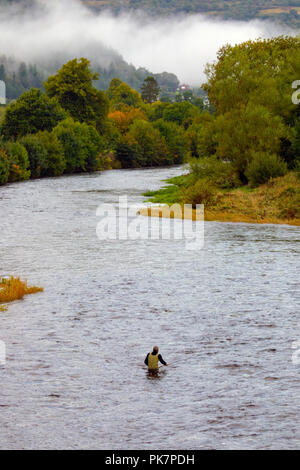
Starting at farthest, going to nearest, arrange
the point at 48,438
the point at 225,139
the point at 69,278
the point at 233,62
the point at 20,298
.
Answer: the point at 233,62 → the point at 225,139 → the point at 69,278 → the point at 20,298 → the point at 48,438

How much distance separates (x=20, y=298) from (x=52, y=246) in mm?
11364

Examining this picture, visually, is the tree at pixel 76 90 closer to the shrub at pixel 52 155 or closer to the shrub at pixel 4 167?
the shrub at pixel 52 155

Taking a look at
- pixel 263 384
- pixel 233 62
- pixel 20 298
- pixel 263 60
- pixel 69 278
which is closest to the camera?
pixel 263 384

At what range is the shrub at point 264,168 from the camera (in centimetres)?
5966

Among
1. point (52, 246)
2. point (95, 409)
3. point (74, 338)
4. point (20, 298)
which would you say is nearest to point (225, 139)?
point (52, 246)

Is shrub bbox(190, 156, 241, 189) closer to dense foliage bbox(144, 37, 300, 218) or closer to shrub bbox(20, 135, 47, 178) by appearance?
dense foliage bbox(144, 37, 300, 218)

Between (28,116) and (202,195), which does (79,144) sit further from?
(202,195)

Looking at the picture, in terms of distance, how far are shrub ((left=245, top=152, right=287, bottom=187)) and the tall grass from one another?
120 feet

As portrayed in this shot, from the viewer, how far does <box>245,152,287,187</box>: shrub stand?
59.7m

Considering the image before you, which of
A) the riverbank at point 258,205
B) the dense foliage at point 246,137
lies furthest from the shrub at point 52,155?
the riverbank at point 258,205

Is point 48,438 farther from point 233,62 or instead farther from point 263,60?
point 263,60

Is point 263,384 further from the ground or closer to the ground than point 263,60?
closer to the ground

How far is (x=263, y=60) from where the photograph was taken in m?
84.1

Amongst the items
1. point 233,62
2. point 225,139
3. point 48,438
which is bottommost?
point 48,438
